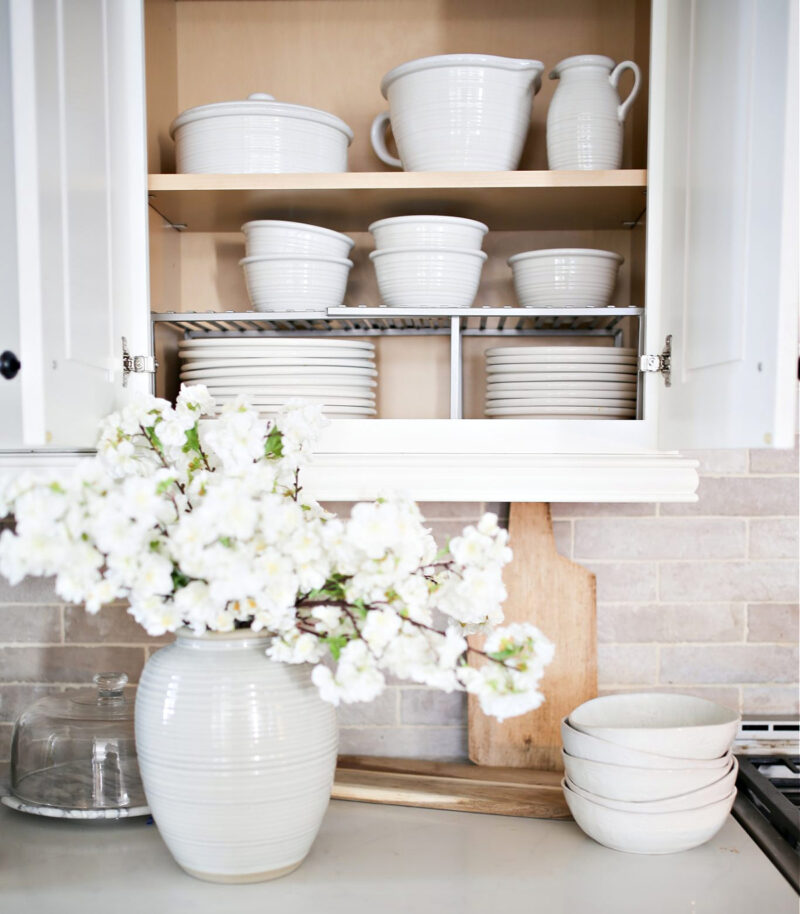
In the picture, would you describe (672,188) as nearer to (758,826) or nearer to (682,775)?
(682,775)

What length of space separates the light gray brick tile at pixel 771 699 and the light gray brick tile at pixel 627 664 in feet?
0.53

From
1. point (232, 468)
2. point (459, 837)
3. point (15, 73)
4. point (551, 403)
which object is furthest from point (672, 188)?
point (459, 837)

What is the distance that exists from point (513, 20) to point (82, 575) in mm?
1105

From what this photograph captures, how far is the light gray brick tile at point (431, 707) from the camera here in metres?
1.42

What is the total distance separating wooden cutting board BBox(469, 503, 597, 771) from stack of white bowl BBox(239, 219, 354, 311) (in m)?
0.48

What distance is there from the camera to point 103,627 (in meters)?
1.43

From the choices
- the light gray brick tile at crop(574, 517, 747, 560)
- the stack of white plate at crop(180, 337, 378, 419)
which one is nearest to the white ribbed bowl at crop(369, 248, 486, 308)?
the stack of white plate at crop(180, 337, 378, 419)

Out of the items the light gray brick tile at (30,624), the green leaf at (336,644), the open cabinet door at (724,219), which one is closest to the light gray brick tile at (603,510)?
the open cabinet door at (724,219)

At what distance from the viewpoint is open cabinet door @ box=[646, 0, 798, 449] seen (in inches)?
31.1

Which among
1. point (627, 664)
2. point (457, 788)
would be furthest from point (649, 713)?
point (457, 788)

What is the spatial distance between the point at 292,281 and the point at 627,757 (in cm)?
76

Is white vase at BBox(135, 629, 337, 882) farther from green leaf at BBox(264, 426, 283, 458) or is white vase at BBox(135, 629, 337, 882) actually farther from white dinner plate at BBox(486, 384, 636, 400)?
white dinner plate at BBox(486, 384, 636, 400)

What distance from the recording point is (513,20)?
4.42 feet

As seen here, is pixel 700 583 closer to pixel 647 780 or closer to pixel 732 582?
pixel 732 582
